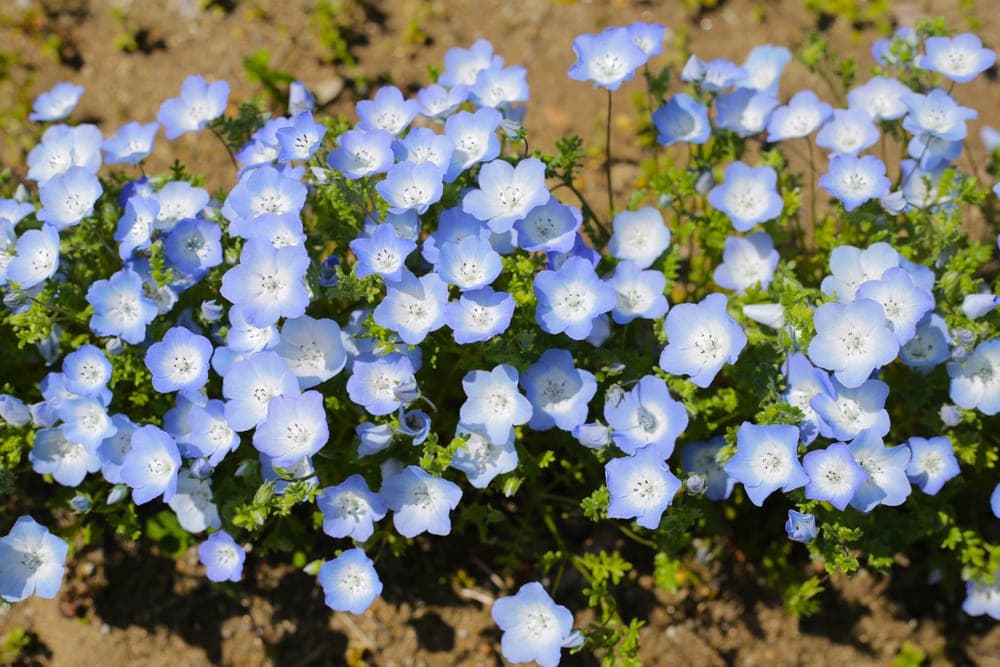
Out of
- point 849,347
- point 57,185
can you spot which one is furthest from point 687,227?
point 57,185

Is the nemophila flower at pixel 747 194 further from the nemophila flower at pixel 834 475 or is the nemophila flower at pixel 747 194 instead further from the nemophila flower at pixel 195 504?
the nemophila flower at pixel 195 504

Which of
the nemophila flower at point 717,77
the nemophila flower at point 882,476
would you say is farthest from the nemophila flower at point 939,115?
the nemophila flower at point 882,476

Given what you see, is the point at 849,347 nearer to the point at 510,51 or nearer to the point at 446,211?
the point at 446,211

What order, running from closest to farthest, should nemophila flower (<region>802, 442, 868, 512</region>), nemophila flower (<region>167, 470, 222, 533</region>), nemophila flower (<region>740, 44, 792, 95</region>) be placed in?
nemophila flower (<region>802, 442, 868, 512</region>) < nemophila flower (<region>167, 470, 222, 533</region>) < nemophila flower (<region>740, 44, 792, 95</region>)

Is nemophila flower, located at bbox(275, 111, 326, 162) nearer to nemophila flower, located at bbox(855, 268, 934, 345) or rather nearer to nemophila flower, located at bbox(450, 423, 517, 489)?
nemophila flower, located at bbox(450, 423, 517, 489)

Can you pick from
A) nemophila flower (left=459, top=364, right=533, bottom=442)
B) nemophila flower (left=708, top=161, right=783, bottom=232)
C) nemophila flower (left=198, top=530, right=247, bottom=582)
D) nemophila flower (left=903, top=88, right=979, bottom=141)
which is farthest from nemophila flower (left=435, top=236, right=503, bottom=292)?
nemophila flower (left=903, top=88, right=979, bottom=141)

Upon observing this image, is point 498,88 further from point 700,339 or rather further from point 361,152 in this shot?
point 700,339

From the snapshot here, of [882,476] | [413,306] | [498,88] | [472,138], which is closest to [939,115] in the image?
[882,476]

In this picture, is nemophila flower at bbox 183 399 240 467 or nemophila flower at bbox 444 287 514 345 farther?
nemophila flower at bbox 183 399 240 467
